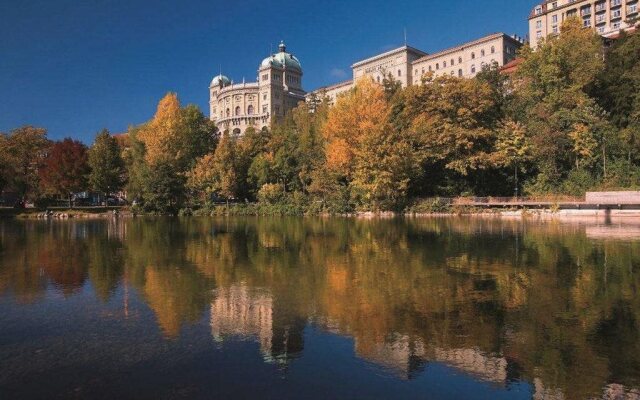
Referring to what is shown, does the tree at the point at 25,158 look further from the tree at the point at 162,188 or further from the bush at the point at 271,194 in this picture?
the bush at the point at 271,194

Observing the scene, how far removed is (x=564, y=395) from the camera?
20.1ft

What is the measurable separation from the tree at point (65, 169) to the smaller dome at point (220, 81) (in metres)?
93.1

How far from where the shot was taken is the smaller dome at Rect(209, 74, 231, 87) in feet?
517

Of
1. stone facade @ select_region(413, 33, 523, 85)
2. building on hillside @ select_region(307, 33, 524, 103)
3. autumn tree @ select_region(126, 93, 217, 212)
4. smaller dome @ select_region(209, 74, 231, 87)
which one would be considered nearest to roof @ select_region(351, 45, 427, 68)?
building on hillside @ select_region(307, 33, 524, 103)

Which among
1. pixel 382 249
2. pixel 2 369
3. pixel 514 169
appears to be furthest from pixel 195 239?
pixel 514 169

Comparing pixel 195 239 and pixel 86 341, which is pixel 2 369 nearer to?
pixel 86 341

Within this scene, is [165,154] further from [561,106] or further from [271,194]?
[561,106]

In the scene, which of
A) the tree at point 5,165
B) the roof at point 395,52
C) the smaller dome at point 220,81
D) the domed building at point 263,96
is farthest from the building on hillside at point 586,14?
the smaller dome at point 220,81

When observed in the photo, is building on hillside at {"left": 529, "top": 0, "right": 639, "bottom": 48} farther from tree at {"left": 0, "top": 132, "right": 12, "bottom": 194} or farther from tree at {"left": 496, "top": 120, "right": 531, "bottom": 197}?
tree at {"left": 0, "top": 132, "right": 12, "bottom": 194}

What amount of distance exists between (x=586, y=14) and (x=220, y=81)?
351 ft

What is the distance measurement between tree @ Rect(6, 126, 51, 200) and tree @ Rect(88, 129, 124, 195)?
7703 millimetres

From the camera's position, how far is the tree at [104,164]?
66188 millimetres

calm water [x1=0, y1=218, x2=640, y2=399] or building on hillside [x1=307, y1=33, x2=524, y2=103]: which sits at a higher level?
building on hillside [x1=307, y1=33, x2=524, y2=103]

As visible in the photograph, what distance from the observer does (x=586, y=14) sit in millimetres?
89500
